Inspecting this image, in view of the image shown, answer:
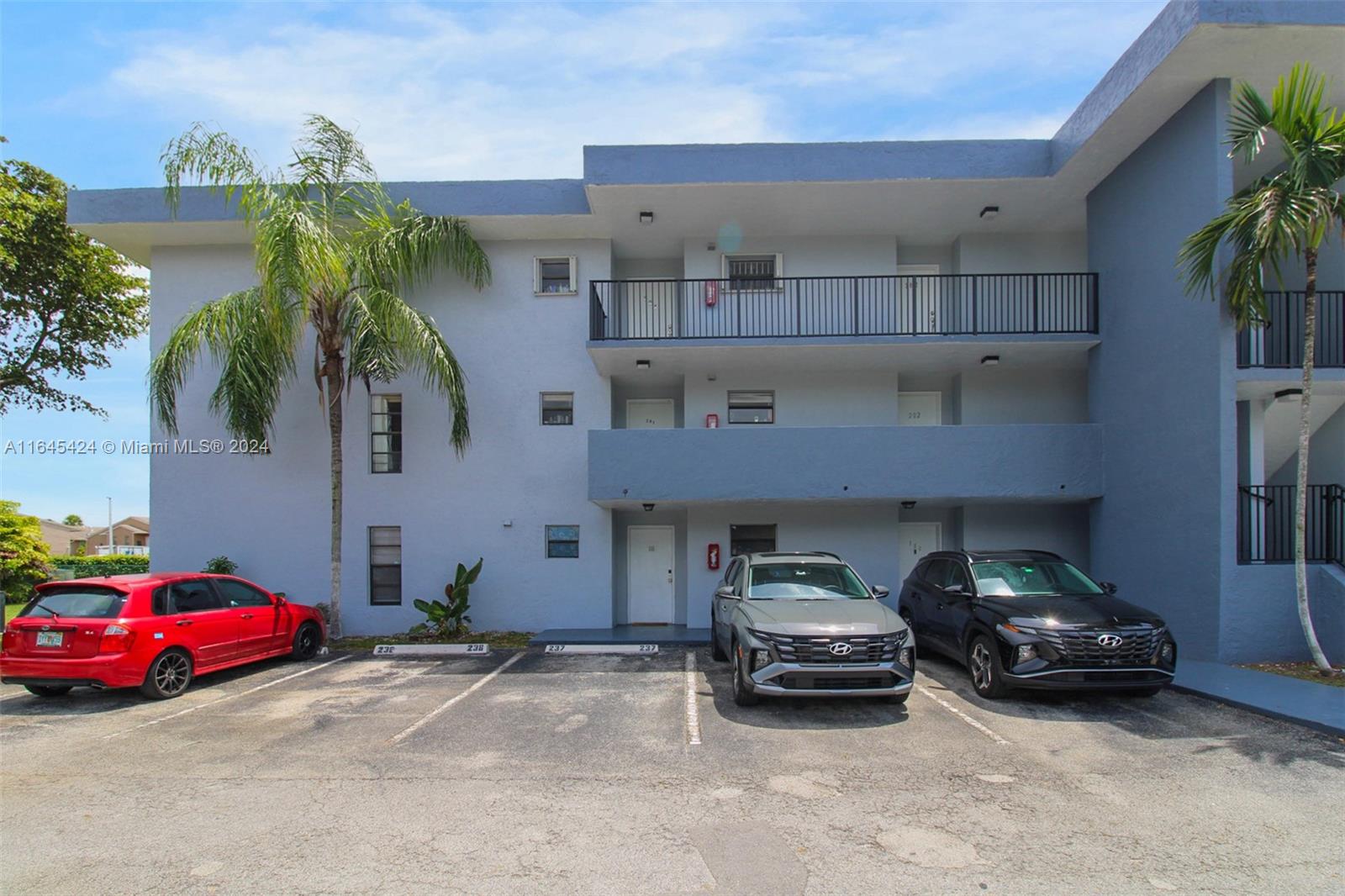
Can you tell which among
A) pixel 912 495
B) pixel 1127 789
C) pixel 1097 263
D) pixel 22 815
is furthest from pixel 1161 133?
pixel 22 815

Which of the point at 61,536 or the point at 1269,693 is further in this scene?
the point at 61,536

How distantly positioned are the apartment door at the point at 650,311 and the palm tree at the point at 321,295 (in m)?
3.41

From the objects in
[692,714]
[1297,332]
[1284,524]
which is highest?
[1297,332]

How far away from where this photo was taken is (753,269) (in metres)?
15.4

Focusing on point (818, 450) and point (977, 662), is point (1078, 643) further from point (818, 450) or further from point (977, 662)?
point (818, 450)

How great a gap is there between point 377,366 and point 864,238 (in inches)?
378

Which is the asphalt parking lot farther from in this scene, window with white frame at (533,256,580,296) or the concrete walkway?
window with white frame at (533,256,580,296)

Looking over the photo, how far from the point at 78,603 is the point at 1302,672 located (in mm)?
15068

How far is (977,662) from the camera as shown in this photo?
29.2 feet

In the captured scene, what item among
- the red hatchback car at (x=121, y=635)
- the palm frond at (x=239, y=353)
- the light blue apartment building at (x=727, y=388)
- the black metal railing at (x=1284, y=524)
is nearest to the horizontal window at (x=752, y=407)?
the light blue apartment building at (x=727, y=388)

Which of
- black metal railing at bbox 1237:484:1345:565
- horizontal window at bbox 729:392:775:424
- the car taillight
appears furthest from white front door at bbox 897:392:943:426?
the car taillight

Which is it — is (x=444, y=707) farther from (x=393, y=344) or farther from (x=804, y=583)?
(x=393, y=344)

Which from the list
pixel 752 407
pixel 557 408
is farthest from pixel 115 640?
pixel 752 407

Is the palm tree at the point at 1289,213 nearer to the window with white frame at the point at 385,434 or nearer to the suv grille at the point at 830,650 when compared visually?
the suv grille at the point at 830,650
